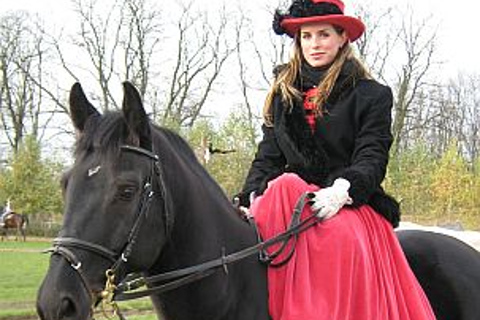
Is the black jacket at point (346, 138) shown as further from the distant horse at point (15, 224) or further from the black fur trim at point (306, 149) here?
the distant horse at point (15, 224)

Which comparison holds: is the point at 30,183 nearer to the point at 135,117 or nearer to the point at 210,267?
the point at 210,267

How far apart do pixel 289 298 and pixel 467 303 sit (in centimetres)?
186

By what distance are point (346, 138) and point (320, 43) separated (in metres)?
0.64

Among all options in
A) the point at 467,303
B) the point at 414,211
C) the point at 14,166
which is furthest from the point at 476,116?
the point at 467,303

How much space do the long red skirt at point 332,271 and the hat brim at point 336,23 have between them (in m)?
1.02

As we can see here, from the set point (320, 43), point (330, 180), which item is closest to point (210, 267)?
point (330, 180)

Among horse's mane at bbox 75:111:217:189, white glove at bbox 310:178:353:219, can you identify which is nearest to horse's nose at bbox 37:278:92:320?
horse's mane at bbox 75:111:217:189

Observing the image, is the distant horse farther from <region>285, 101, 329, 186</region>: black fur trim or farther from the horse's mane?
the horse's mane

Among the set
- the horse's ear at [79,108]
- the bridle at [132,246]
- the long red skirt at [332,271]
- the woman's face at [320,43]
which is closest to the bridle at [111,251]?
the bridle at [132,246]

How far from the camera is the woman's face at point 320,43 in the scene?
4.45 meters

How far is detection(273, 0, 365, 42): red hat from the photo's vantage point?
439 centimetres

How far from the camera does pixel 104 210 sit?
312cm

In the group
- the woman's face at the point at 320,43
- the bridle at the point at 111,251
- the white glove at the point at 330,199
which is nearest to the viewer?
the bridle at the point at 111,251

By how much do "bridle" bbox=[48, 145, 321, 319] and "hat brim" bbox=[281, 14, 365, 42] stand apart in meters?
1.15
